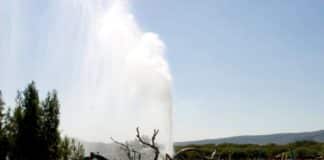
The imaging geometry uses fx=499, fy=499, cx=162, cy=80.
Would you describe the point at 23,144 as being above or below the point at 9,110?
below

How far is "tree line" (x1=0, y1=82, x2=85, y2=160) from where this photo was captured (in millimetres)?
20516

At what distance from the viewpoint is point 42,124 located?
21422 millimetres

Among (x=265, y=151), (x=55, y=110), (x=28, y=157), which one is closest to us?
(x=28, y=157)

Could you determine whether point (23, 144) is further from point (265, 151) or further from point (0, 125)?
point (265, 151)

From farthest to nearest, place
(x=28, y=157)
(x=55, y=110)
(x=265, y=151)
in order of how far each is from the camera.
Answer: (x=265, y=151)
(x=55, y=110)
(x=28, y=157)

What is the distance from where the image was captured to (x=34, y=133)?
20.9 m

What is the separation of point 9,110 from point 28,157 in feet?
7.91

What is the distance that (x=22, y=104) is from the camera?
21.5m

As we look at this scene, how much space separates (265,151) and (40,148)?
53.5 metres

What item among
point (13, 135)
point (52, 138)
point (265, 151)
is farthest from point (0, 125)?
point (265, 151)

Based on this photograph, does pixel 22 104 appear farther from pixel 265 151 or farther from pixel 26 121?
pixel 265 151

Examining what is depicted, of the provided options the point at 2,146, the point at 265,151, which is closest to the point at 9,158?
the point at 2,146

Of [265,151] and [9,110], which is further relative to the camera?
[265,151]

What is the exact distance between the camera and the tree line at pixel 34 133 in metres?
20.5
